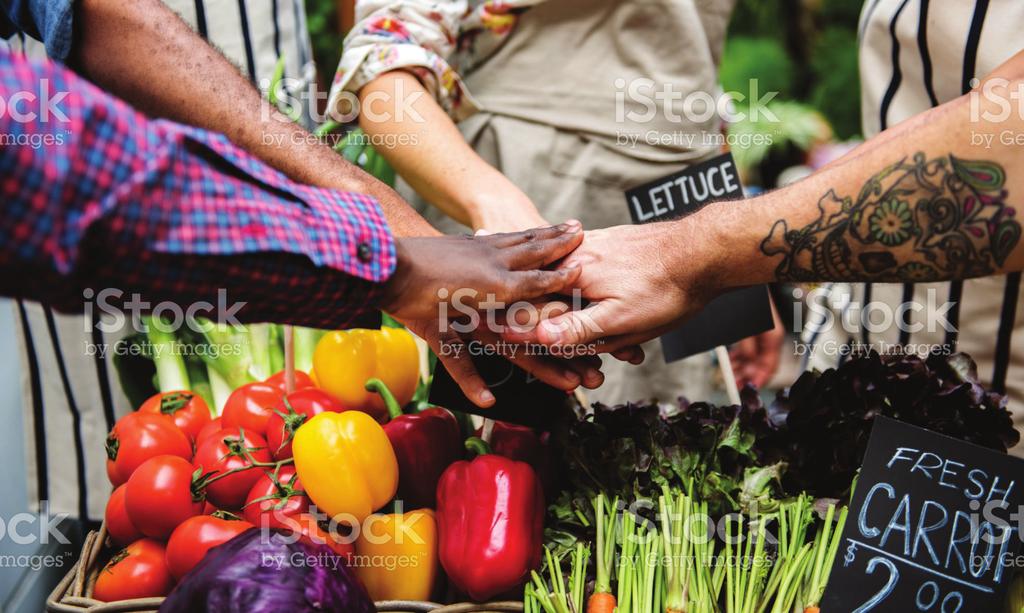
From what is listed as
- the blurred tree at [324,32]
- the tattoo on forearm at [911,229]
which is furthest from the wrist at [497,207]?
the blurred tree at [324,32]

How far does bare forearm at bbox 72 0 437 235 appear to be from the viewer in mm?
1461

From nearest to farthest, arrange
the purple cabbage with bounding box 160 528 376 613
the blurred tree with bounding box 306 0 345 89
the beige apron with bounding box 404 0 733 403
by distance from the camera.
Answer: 1. the purple cabbage with bounding box 160 528 376 613
2. the beige apron with bounding box 404 0 733 403
3. the blurred tree with bounding box 306 0 345 89

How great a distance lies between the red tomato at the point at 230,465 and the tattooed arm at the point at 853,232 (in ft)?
1.61

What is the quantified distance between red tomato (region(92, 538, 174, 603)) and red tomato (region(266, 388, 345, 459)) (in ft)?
0.76

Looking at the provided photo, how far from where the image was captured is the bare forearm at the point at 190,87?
1461 millimetres

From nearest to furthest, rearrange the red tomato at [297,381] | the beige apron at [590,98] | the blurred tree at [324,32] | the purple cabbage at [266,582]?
1. the purple cabbage at [266,582]
2. the red tomato at [297,381]
3. the beige apron at [590,98]
4. the blurred tree at [324,32]

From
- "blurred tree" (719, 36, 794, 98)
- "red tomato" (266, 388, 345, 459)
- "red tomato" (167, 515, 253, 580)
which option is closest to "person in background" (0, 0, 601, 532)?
"red tomato" (266, 388, 345, 459)

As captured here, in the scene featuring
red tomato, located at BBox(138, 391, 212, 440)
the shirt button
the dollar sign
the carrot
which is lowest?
the carrot

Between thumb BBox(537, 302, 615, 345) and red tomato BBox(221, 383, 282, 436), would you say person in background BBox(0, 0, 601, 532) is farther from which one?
red tomato BBox(221, 383, 282, 436)

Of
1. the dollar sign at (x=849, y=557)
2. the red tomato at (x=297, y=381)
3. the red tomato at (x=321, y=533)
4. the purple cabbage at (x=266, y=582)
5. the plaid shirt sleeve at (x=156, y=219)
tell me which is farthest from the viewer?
the red tomato at (x=297, y=381)

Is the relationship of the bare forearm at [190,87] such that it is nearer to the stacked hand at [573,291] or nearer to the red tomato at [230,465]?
the stacked hand at [573,291]

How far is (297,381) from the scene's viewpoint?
150 cm

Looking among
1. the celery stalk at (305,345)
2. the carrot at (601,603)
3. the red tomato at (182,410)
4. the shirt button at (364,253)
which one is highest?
the shirt button at (364,253)

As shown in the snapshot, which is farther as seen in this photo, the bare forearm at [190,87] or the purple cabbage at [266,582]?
the bare forearm at [190,87]
